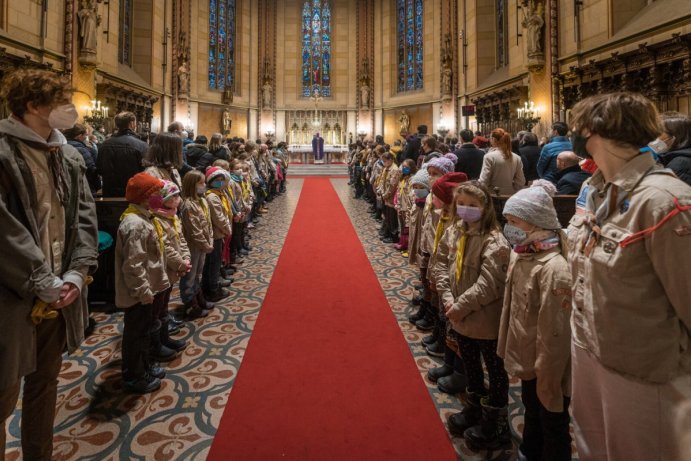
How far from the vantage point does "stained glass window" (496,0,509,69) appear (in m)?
15.7

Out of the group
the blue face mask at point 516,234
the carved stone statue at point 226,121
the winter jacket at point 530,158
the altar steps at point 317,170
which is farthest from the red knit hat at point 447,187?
the carved stone statue at point 226,121

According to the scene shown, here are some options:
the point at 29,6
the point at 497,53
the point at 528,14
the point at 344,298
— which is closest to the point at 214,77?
the point at 29,6

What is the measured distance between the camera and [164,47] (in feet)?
57.8

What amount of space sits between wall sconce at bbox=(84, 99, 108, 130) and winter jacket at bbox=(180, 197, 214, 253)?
8343mm

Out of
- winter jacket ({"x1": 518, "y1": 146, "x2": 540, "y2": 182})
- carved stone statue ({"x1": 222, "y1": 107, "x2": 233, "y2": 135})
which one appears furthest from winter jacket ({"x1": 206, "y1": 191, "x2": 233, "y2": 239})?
carved stone statue ({"x1": 222, "y1": 107, "x2": 233, "y2": 135})

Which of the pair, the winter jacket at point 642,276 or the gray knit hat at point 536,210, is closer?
the winter jacket at point 642,276

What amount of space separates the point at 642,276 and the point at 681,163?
2.03 metres

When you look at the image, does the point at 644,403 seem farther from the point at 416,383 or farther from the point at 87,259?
the point at 87,259

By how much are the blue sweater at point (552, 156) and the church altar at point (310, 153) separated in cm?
1876

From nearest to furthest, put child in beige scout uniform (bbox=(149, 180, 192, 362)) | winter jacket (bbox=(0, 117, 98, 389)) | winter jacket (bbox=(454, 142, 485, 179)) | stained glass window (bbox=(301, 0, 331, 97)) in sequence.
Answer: winter jacket (bbox=(0, 117, 98, 389)), child in beige scout uniform (bbox=(149, 180, 192, 362)), winter jacket (bbox=(454, 142, 485, 179)), stained glass window (bbox=(301, 0, 331, 97))

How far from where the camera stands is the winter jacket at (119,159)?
3.94 metres

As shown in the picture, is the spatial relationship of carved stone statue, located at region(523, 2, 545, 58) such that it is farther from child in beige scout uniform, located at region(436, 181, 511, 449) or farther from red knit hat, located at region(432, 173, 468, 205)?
child in beige scout uniform, located at region(436, 181, 511, 449)

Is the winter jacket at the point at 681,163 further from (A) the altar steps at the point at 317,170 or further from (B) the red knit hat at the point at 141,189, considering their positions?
(A) the altar steps at the point at 317,170

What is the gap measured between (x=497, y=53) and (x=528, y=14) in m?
4.79
